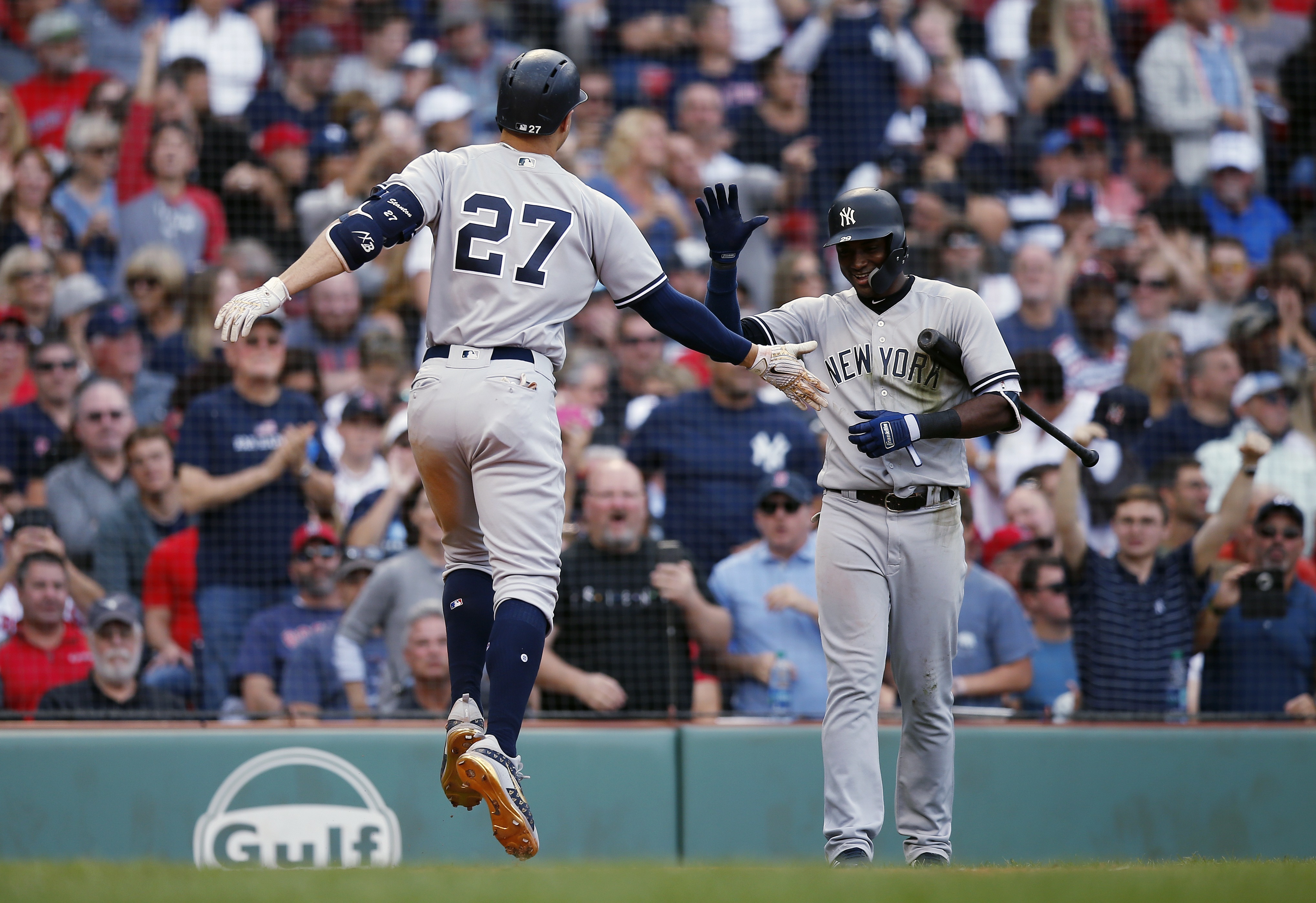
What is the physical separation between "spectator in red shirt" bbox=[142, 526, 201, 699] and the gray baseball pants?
331 cm

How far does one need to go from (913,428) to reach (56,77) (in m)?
7.56

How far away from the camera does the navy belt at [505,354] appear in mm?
4504

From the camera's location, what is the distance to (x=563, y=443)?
7801 millimetres

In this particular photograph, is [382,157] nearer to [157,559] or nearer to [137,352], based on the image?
[137,352]

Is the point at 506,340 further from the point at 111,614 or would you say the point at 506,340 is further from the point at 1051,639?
the point at 1051,639

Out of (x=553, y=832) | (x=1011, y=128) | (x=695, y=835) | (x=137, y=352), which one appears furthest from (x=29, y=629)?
(x=1011, y=128)

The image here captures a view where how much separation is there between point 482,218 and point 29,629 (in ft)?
11.5

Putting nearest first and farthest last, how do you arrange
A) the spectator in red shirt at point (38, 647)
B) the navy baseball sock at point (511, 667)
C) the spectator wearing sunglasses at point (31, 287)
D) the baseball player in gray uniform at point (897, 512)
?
the navy baseball sock at point (511, 667)
the baseball player in gray uniform at point (897, 512)
the spectator in red shirt at point (38, 647)
the spectator wearing sunglasses at point (31, 287)

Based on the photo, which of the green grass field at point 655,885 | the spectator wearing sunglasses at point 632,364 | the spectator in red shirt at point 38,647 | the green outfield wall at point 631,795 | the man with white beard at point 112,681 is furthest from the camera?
the spectator wearing sunglasses at point 632,364

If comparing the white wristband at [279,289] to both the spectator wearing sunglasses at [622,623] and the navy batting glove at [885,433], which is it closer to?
the navy batting glove at [885,433]

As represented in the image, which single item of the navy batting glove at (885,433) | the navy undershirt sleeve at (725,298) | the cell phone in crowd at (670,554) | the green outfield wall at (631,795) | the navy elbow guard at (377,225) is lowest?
the green outfield wall at (631,795)

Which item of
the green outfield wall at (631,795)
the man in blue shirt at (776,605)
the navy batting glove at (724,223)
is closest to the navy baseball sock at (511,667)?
the navy batting glove at (724,223)

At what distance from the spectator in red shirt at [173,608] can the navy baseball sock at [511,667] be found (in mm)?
2922

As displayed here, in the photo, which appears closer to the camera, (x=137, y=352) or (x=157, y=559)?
(x=157, y=559)
